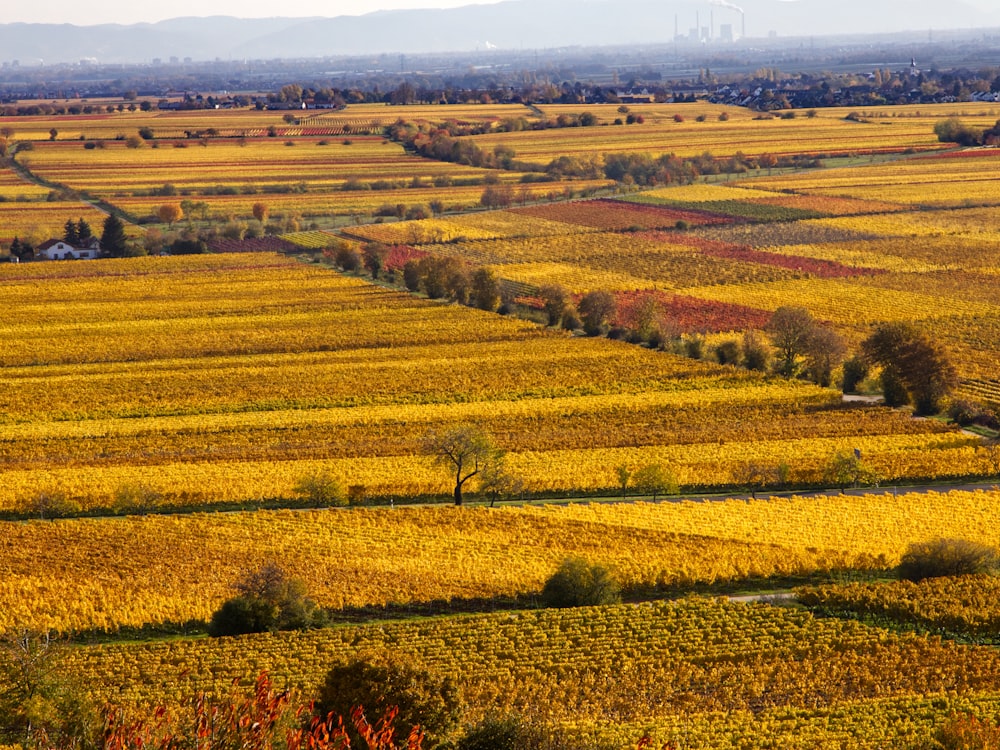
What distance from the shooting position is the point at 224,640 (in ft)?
92.0

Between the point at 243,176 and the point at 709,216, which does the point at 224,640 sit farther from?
the point at 243,176

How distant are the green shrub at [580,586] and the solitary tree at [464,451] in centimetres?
825

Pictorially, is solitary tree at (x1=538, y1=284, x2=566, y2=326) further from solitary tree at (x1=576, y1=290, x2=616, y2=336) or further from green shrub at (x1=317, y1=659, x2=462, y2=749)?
green shrub at (x1=317, y1=659, x2=462, y2=749)

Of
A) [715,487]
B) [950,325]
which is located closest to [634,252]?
[950,325]

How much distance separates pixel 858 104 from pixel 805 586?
170909mm

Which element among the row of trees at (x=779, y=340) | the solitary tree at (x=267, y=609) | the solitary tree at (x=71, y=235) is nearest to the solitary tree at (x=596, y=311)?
the row of trees at (x=779, y=340)

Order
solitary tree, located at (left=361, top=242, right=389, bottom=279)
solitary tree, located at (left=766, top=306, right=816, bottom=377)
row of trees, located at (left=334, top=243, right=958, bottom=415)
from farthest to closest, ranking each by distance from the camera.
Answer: solitary tree, located at (left=361, top=242, right=389, bottom=279), solitary tree, located at (left=766, top=306, right=816, bottom=377), row of trees, located at (left=334, top=243, right=958, bottom=415)

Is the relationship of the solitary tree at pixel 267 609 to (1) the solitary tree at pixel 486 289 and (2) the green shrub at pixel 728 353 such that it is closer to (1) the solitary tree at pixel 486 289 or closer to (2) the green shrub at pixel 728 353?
(2) the green shrub at pixel 728 353

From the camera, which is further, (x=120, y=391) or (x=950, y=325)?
(x=950, y=325)

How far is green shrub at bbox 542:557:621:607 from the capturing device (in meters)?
29.9

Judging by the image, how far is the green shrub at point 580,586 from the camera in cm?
2989

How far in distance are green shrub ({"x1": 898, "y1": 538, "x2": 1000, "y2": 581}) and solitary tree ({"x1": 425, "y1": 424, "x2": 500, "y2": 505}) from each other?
12.2 metres

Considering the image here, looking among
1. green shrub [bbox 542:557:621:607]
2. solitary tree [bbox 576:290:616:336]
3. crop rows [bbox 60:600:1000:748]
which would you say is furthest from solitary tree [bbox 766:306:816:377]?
green shrub [bbox 542:557:621:607]

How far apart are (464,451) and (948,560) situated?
1361cm
